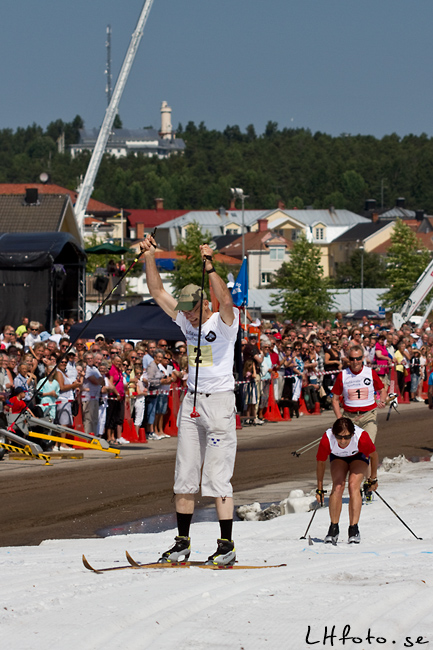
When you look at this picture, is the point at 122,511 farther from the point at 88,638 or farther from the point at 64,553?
the point at 88,638

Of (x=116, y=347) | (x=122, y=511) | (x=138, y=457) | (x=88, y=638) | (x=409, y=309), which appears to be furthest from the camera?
(x=409, y=309)

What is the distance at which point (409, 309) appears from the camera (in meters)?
40.2

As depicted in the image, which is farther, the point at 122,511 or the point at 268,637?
the point at 122,511

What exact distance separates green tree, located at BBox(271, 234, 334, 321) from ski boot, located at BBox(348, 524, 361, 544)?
76948 millimetres

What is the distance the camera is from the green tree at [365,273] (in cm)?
13150

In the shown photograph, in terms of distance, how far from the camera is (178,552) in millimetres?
8125

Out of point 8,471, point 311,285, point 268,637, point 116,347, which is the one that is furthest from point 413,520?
point 311,285

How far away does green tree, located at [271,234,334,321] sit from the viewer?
3479 inches

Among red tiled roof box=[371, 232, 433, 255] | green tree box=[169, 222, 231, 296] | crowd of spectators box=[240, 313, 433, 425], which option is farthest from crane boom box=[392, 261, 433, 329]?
red tiled roof box=[371, 232, 433, 255]

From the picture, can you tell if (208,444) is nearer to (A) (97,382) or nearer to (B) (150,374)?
(A) (97,382)

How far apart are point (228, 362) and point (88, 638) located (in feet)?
9.26

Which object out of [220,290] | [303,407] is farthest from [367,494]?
[303,407]

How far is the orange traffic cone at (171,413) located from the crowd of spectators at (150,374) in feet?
0.55

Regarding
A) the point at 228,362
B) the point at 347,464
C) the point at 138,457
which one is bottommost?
the point at 138,457
